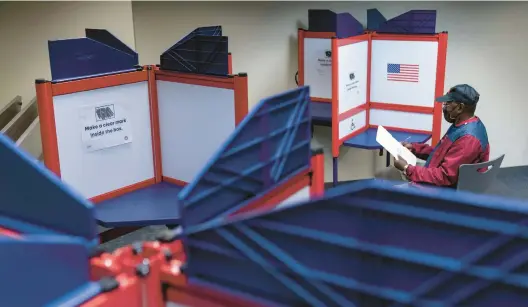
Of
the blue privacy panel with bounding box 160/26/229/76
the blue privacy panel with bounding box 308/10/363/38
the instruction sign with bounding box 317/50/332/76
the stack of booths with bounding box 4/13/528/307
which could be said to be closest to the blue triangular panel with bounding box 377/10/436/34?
the blue privacy panel with bounding box 308/10/363/38

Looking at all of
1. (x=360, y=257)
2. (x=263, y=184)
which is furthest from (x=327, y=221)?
(x=263, y=184)

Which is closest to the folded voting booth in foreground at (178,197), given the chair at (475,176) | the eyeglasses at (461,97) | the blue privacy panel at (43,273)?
the blue privacy panel at (43,273)

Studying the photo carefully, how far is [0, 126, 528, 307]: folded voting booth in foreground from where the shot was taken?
0.74 m

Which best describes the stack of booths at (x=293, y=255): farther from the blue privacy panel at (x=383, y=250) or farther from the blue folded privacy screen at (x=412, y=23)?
the blue folded privacy screen at (x=412, y=23)

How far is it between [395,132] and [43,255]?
11.1 ft

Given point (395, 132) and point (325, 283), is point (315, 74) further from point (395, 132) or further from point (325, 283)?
point (325, 283)

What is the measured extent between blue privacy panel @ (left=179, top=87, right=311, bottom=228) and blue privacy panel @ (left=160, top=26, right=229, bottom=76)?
2.38 ft

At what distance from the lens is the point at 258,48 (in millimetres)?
4602

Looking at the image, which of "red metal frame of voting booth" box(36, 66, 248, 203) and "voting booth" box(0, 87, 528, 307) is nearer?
"voting booth" box(0, 87, 528, 307)

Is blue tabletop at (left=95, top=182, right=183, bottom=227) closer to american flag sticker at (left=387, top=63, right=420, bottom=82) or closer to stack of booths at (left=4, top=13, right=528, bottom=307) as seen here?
stack of booths at (left=4, top=13, right=528, bottom=307)

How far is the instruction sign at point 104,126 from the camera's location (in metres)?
2.28

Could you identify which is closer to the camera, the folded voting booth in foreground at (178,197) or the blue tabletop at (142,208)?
the folded voting booth in foreground at (178,197)

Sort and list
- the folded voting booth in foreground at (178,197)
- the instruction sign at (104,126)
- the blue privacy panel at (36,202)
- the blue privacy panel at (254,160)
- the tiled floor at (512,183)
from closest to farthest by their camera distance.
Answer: the folded voting booth in foreground at (178,197) < the blue privacy panel at (36,202) < the blue privacy panel at (254,160) < the instruction sign at (104,126) < the tiled floor at (512,183)

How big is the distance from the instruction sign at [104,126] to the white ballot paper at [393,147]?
51.8 inches
